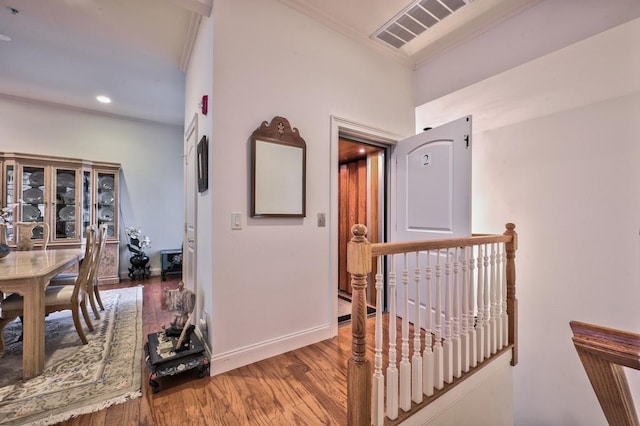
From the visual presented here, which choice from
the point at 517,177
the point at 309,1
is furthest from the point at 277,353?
the point at 517,177

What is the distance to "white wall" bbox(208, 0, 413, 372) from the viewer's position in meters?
1.88

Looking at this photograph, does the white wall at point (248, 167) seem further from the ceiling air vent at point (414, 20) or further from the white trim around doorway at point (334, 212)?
the ceiling air vent at point (414, 20)

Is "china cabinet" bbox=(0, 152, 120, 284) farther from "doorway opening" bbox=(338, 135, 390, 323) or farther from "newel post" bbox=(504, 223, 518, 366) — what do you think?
"newel post" bbox=(504, 223, 518, 366)

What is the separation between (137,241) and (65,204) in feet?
3.58

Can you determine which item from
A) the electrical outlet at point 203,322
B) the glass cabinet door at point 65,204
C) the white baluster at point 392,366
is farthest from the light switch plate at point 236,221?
the glass cabinet door at point 65,204

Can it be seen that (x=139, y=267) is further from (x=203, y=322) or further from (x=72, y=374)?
(x=203, y=322)

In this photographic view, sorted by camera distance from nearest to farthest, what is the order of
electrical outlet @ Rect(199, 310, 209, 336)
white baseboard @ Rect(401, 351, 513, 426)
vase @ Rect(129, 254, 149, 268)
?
white baseboard @ Rect(401, 351, 513, 426), electrical outlet @ Rect(199, 310, 209, 336), vase @ Rect(129, 254, 149, 268)

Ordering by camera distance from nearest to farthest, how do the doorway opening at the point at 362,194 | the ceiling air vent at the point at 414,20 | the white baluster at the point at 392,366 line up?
1. the white baluster at the point at 392,366
2. the ceiling air vent at the point at 414,20
3. the doorway opening at the point at 362,194

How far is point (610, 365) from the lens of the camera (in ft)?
2.69

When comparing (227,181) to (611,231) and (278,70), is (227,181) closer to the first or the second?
(278,70)

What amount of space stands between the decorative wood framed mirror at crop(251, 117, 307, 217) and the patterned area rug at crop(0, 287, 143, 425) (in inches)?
56.3

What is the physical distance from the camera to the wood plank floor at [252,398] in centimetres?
143

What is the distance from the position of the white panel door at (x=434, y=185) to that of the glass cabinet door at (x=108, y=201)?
4.48 metres

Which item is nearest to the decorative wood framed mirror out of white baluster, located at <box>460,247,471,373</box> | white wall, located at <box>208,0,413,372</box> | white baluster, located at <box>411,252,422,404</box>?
white wall, located at <box>208,0,413,372</box>
